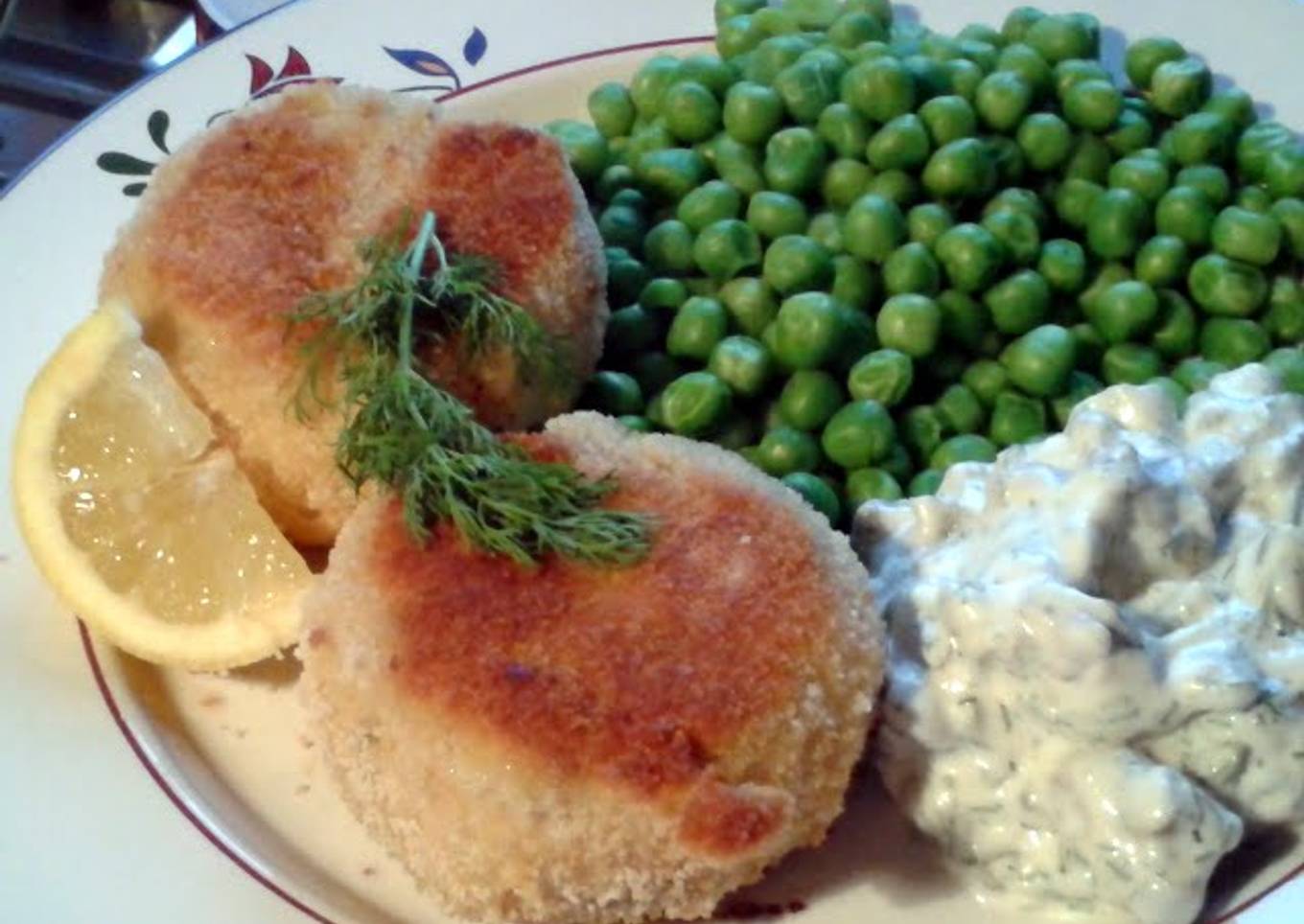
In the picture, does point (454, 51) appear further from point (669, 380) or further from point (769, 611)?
point (769, 611)

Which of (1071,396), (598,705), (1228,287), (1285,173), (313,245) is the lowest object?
(1071,396)

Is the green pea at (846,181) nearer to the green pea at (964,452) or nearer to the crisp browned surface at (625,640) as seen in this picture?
the green pea at (964,452)

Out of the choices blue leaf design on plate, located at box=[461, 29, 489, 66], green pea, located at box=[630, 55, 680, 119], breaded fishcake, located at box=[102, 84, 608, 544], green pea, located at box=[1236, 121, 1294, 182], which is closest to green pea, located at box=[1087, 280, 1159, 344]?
green pea, located at box=[1236, 121, 1294, 182]

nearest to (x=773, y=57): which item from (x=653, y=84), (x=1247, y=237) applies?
(x=653, y=84)

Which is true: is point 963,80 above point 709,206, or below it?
above

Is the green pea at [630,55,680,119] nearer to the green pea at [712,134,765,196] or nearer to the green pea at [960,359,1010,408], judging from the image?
the green pea at [712,134,765,196]

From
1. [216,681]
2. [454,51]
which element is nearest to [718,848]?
[216,681]

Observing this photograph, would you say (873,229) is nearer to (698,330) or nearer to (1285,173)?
(698,330)
